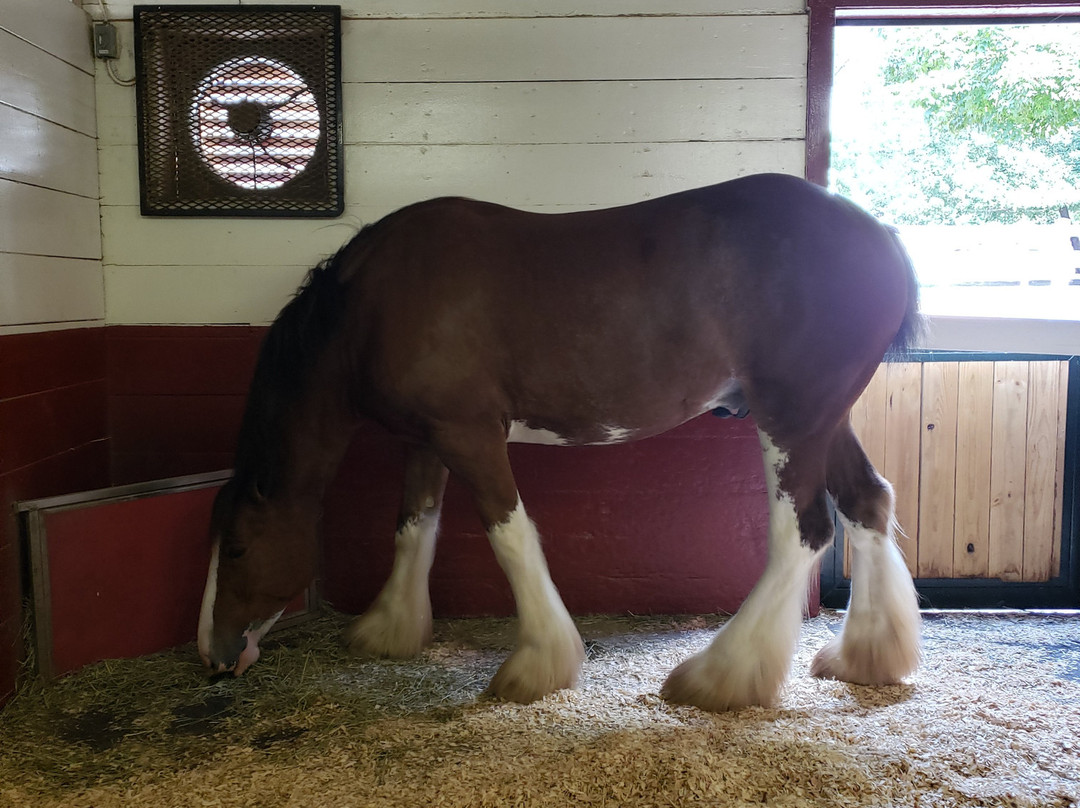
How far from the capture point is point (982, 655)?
297cm

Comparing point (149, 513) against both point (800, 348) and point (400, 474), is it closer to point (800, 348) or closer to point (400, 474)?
point (400, 474)

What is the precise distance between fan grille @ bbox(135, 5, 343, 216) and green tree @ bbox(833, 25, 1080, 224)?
2.03 metres

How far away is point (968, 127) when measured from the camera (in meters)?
3.37

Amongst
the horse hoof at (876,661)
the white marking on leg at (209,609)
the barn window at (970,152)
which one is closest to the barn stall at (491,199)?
the barn window at (970,152)

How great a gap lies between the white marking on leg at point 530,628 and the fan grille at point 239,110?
146 cm

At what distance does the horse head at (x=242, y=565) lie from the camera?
2.62 metres

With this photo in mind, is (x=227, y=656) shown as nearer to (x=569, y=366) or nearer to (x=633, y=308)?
(x=569, y=366)

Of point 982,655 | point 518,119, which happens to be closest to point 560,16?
point 518,119

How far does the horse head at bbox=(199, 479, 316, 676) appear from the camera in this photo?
2.62 meters

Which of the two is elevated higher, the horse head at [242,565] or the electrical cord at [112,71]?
the electrical cord at [112,71]

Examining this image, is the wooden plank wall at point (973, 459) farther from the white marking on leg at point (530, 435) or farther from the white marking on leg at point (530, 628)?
the white marking on leg at point (530, 628)

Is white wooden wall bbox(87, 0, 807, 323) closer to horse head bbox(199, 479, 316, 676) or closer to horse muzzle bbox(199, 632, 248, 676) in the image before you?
horse head bbox(199, 479, 316, 676)

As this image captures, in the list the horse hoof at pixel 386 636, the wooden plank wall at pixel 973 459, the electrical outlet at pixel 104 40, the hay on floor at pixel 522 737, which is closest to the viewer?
the hay on floor at pixel 522 737

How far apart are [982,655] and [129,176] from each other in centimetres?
359
